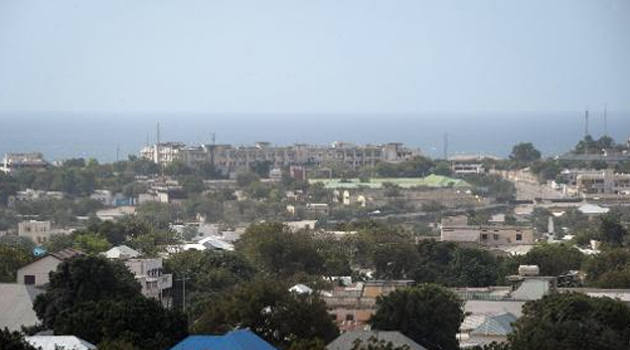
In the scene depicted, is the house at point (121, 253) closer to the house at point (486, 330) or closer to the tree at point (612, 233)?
the house at point (486, 330)

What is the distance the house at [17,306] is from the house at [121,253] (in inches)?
403

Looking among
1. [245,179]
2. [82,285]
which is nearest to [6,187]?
[245,179]

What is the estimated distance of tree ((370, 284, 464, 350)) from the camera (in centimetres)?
3984

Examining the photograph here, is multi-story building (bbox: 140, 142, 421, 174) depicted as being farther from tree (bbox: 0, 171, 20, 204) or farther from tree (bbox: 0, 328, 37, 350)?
tree (bbox: 0, 328, 37, 350)

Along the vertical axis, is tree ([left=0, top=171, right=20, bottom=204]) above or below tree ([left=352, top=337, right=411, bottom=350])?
below

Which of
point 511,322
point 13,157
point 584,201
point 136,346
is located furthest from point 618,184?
point 136,346

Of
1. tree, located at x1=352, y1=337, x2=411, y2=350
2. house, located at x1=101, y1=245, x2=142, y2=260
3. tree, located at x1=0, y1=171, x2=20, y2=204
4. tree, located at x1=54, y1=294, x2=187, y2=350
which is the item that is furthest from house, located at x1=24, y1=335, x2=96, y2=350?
tree, located at x1=0, y1=171, x2=20, y2=204

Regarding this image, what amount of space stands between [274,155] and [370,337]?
3601 inches

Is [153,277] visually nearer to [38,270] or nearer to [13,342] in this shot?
[38,270]

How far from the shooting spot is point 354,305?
44.5m

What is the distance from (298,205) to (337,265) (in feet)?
140

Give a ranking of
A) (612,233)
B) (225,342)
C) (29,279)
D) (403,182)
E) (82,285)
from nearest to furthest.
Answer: (225,342) < (82,285) < (29,279) < (612,233) < (403,182)

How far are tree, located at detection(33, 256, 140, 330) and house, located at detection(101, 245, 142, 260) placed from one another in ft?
35.1

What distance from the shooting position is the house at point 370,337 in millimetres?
36562
